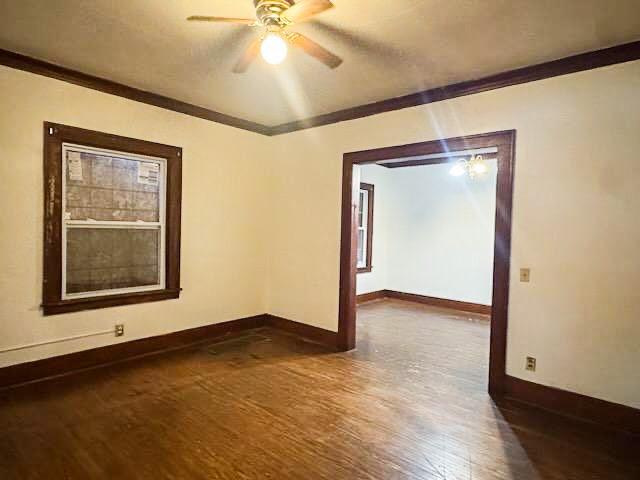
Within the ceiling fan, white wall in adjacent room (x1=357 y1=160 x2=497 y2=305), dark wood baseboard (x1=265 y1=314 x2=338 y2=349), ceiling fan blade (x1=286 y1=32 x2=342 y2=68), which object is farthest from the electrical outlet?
white wall in adjacent room (x1=357 y1=160 x2=497 y2=305)

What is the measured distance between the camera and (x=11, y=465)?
6.78ft

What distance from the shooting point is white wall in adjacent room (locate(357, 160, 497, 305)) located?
6.21 meters

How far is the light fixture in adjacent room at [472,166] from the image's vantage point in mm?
5609

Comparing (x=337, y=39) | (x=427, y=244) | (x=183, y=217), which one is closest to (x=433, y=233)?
(x=427, y=244)

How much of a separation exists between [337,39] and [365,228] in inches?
175

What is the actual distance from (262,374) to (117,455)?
1.41 meters

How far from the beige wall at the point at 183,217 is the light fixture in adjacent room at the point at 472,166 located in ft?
10.0

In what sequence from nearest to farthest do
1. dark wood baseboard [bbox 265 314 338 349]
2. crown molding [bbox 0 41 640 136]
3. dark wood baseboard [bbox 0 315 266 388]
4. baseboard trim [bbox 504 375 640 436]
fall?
baseboard trim [bbox 504 375 640 436] < crown molding [bbox 0 41 640 136] < dark wood baseboard [bbox 0 315 266 388] < dark wood baseboard [bbox 265 314 338 349]

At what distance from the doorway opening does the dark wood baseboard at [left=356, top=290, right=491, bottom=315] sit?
2340 millimetres

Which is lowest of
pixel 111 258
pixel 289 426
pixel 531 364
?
pixel 289 426

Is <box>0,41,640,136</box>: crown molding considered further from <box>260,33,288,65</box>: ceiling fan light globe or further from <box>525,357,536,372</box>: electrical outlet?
<box>525,357,536,372</box>: electrical outlet

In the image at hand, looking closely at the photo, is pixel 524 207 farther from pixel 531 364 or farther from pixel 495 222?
pixel 531 364

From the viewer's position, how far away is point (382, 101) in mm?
3848

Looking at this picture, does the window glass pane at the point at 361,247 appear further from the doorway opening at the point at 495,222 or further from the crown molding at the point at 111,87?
the crown molding at the point at 111,87
